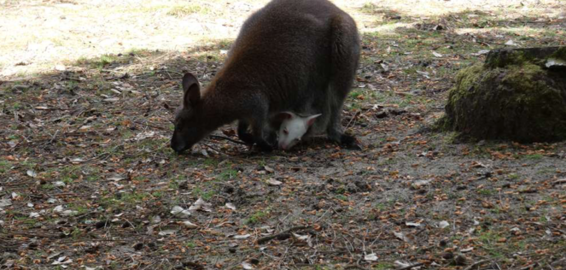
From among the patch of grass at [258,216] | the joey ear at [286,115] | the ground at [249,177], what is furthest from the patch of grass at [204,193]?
the joey ear at [286,115]

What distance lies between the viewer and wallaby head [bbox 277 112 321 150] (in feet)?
22.6

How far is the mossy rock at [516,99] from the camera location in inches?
231

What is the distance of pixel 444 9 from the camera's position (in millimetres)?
12117

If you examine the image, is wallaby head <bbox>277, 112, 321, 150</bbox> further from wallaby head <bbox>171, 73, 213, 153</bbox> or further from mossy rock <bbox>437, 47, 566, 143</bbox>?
mossy rock <bbox>437, 47, 566, 143</bbox>

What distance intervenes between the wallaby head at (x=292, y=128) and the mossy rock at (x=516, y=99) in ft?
4.72

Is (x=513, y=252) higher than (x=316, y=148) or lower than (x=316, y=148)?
higher

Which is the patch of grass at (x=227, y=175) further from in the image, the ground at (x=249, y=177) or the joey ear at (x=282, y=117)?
the joey ear at (x=282, y=117)

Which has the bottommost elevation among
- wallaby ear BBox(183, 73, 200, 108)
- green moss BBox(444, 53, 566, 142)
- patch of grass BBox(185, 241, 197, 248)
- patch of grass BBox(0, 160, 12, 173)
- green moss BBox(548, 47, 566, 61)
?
patch of grass BBox(0, 160, 12, 173)

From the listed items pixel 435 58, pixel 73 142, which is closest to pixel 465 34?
pixel 435 58

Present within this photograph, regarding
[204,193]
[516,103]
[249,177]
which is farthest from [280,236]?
[516,103]

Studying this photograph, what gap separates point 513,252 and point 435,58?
535 cm

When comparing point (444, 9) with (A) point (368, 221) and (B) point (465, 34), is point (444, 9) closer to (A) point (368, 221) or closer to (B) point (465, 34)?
(B) point (465, 34)

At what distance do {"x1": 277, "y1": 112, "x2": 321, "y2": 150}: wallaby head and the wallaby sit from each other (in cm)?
12

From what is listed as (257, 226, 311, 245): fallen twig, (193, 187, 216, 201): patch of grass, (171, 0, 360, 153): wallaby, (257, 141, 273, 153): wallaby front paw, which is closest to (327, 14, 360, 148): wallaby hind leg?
(171, 0, 360, 153): wallaby
